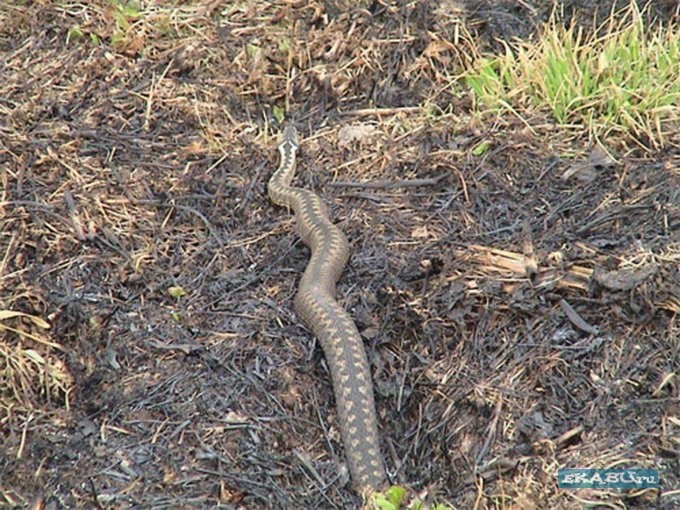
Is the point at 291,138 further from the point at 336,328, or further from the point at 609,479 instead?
the point at 609,479

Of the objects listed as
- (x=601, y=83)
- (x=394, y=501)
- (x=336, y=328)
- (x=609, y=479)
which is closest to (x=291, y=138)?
(x=336, y=328)

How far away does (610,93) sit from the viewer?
593cm

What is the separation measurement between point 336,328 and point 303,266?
964mm

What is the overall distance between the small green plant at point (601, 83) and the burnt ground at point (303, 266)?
0.17 m

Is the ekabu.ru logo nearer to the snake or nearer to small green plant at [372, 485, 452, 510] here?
small green plant at [372, 485, 452, 510]

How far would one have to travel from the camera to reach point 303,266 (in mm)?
6270

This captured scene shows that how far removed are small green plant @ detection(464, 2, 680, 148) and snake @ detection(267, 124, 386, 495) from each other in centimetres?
156

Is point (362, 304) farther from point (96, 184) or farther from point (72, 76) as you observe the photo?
point (72, 76)

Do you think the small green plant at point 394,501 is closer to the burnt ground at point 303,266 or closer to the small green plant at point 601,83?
the burnt ground at point 303,266

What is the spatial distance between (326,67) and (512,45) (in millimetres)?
1559

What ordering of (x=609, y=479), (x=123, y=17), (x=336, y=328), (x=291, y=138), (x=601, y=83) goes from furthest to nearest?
1. (x=123, y=17)
2. (x=291, y=138)
3. (x=601, y=83)
4. (x=336, y=328)
5. (x=609, y=479)

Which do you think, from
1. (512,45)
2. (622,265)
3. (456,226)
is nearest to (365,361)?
(456,226)

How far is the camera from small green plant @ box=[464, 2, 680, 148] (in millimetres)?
5867

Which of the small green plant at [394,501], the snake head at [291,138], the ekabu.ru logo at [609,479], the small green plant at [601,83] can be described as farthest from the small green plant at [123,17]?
the ekabu.ru logo at [609,479]
